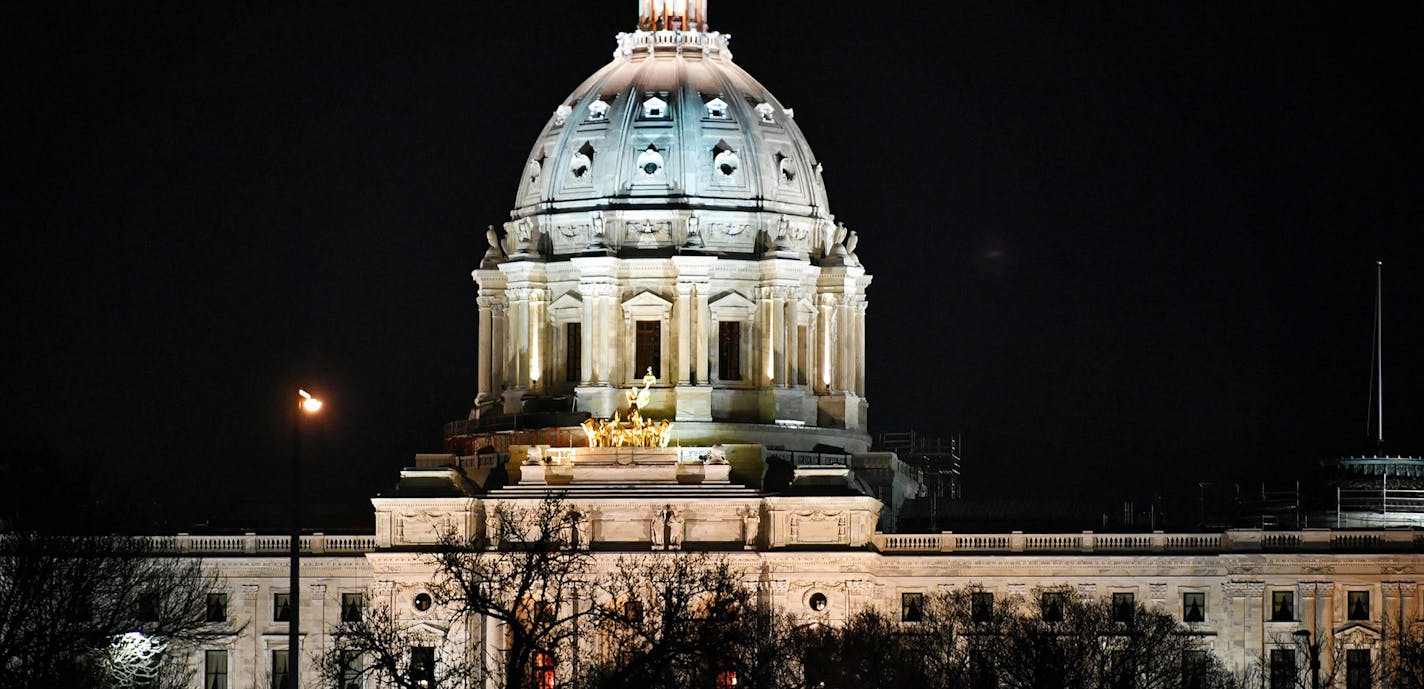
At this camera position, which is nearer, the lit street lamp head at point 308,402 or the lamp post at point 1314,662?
the lit street lamp head at point 308,402

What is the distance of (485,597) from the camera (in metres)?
162

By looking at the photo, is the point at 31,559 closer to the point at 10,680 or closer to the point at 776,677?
the point at 10,680

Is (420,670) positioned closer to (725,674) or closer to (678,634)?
(678,634)

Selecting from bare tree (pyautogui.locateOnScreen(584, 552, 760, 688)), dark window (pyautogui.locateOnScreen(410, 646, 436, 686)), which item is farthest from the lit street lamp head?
bare tree (pyautogui.locateOnScreen(584, 552, 760, 688))

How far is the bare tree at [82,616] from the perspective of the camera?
524 feet

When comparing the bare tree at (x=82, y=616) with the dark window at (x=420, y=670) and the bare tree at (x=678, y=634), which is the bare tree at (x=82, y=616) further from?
the bare tree at (x=678, y=634)

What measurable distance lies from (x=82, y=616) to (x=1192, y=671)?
47318mm

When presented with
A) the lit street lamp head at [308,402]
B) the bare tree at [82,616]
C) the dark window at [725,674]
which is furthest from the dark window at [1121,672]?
the lit street lamp head at [308,402]

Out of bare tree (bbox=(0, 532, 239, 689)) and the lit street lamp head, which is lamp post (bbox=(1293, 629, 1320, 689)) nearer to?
bare tree (bbox=(0, 532, 239, 689))

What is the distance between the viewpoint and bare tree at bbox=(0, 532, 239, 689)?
159750mm

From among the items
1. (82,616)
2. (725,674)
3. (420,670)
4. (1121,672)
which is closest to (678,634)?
(420,670)

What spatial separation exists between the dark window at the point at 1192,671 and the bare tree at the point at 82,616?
40.3m

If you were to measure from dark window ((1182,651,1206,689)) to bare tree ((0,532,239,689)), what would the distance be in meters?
40.3

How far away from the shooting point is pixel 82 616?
167 m
